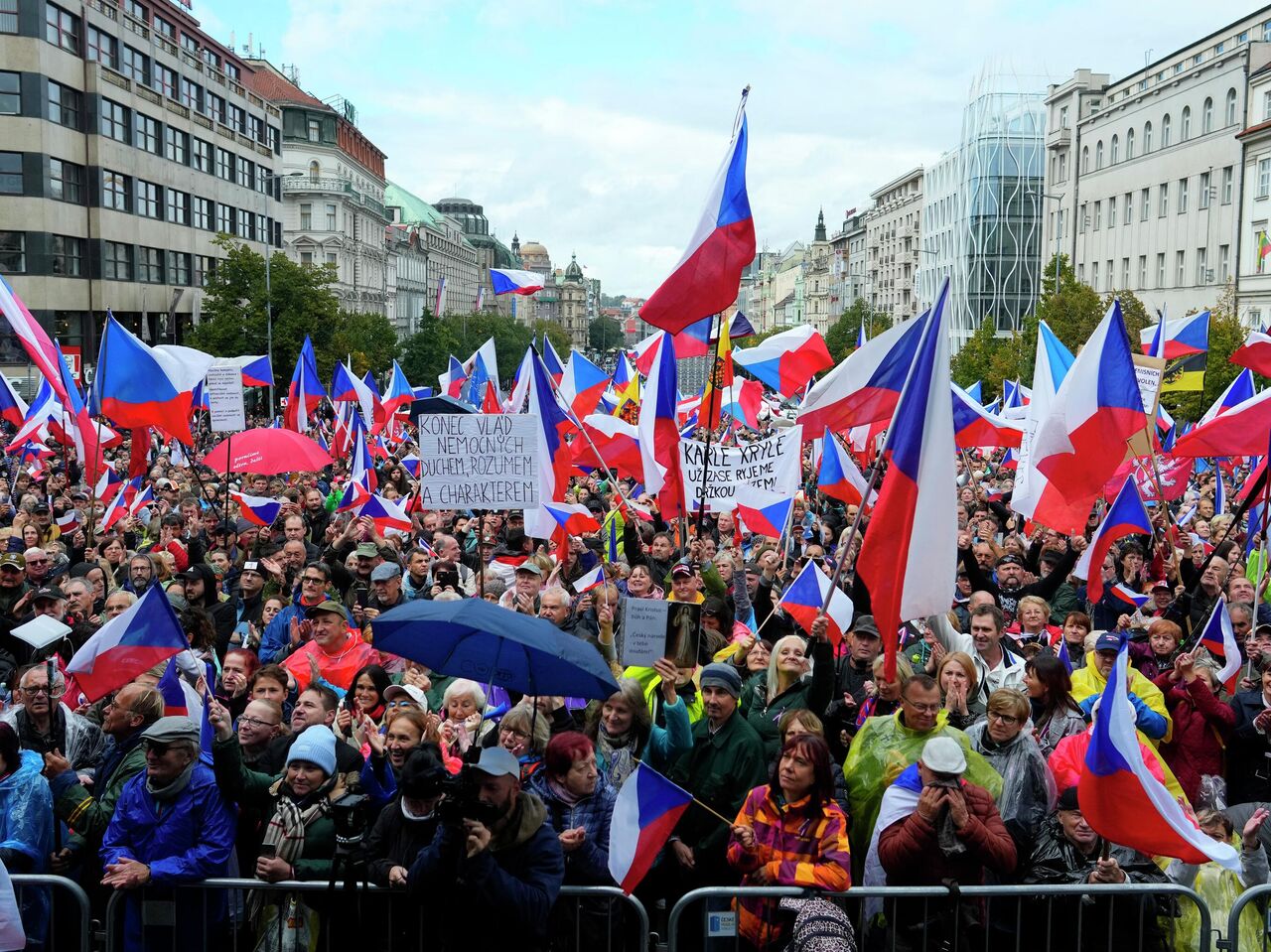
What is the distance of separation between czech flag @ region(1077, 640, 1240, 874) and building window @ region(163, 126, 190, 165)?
52145 millimetres

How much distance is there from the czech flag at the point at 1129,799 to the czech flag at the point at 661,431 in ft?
19.5

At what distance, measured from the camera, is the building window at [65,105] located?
137 feet

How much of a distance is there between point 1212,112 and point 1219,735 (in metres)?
51.0

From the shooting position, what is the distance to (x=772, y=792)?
4.91m

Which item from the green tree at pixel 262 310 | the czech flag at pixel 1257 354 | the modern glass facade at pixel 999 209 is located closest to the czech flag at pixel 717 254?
the czech flag at pixel 1257 354

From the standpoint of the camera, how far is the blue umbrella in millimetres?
4922

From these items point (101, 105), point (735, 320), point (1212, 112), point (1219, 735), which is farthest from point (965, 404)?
point (1212, 112)

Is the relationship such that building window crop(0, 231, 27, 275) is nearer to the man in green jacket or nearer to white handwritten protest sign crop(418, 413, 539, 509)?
white handwritten protest sign crop(418, 413, 539, 509)

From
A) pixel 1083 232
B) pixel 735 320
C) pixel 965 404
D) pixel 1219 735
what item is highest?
pixel 1083 232

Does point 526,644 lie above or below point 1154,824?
above

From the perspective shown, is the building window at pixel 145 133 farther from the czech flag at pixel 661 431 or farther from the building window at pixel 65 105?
the czech flag at pixel 661 431

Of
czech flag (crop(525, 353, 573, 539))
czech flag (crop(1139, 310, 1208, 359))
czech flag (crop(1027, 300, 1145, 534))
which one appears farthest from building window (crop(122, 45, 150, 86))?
czech flag (crop(1027, 300, 1145, 534))

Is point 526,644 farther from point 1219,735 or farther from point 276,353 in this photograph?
point 276,353

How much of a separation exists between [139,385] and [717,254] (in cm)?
668
